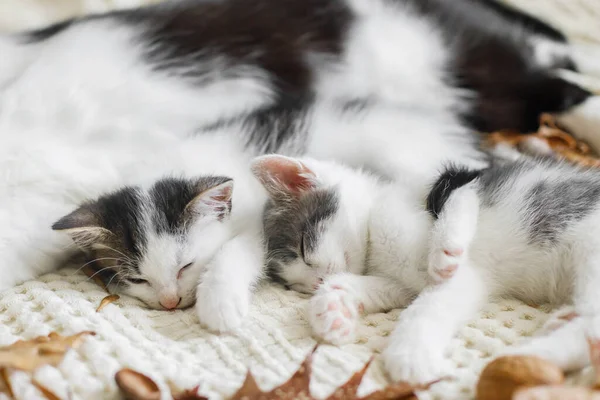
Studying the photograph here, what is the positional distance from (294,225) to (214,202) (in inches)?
7.5

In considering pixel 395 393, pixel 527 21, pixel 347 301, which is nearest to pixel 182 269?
pixel 347 301

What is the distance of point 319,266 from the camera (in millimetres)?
1249

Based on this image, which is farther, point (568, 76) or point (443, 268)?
point (568, 76)

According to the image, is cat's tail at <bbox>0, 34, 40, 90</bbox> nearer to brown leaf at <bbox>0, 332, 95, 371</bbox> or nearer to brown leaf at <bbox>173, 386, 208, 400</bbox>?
brown leaf at <bbox>0, 332, 95, 371</bbox>

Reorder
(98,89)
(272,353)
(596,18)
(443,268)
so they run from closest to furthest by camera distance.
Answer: (272,353) → (443,268) → (98,89) → (596,18)

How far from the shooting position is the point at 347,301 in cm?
111

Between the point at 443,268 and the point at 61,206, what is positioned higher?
the point at 443,268

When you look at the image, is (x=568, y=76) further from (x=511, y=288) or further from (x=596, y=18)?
(x=511, y=288)

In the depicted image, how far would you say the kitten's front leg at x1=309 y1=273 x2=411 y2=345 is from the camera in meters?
1.03

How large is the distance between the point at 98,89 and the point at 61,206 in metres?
0.35

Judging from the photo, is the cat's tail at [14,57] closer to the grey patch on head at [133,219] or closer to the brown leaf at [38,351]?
the grey patch on head at [133,219]

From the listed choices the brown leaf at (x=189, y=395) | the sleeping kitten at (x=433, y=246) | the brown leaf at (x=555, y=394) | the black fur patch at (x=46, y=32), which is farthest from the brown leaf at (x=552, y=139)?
the black fur patch at (x=46, y=32)

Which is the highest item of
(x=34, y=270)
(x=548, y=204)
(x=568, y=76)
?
(x=568, y=76)

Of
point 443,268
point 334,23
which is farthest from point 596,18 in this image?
point 443,268
